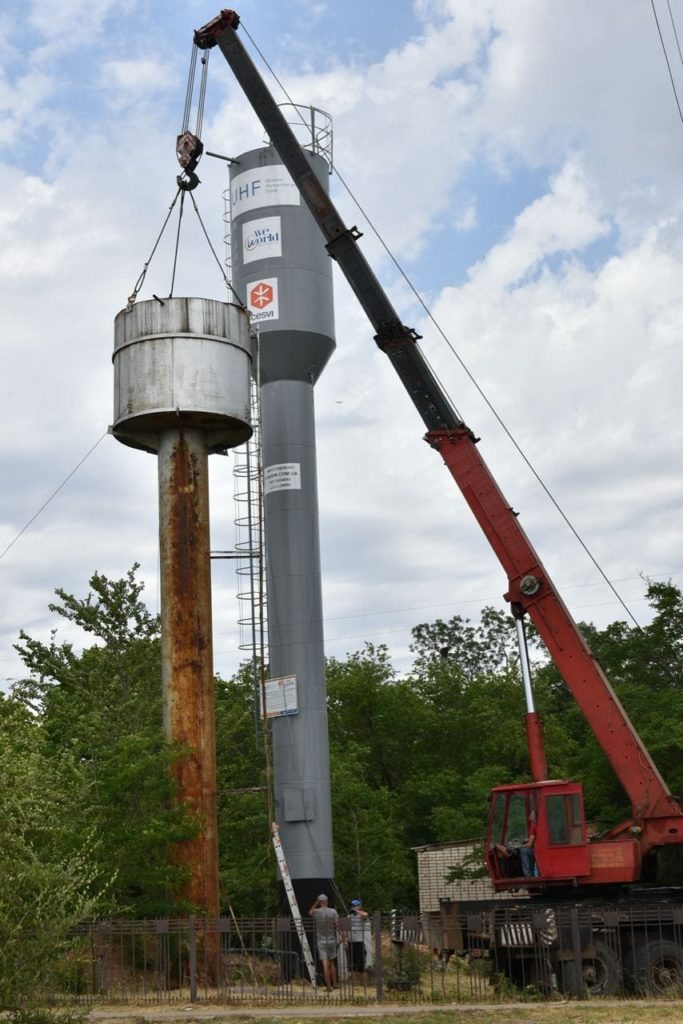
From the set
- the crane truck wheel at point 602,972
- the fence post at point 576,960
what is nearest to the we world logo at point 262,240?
the fence post at point 576,960

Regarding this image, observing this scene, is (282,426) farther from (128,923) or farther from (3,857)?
(3,857)

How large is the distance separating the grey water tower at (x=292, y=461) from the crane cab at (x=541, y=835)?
900 centimetres

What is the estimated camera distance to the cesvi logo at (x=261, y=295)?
32.6 meters

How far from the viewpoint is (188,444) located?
2741 cm

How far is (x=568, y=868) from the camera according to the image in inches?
853

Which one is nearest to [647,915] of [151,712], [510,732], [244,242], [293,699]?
[293,699]

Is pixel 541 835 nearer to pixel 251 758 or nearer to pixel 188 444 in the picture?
pixel 188 444

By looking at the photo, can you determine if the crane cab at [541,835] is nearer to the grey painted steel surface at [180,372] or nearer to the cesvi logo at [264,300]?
the grey painted steel surface at [180,372]

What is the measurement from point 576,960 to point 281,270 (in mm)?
19186

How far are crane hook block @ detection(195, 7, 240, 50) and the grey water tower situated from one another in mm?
5057

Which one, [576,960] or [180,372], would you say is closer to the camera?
[576,960]

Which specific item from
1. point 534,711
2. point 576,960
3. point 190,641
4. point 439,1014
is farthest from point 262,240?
point 439,1014

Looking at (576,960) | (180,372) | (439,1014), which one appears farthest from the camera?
(180,372)

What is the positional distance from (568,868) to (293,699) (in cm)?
1062
